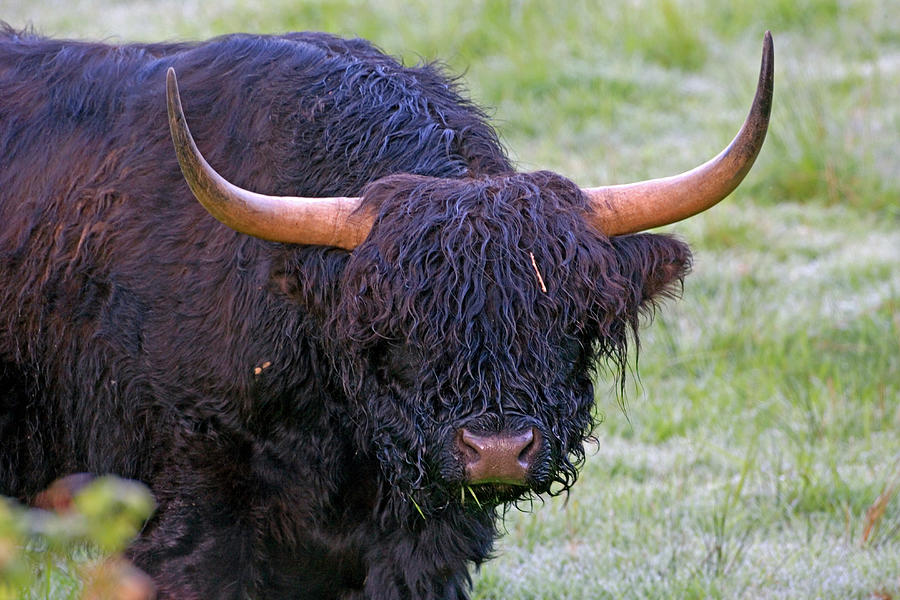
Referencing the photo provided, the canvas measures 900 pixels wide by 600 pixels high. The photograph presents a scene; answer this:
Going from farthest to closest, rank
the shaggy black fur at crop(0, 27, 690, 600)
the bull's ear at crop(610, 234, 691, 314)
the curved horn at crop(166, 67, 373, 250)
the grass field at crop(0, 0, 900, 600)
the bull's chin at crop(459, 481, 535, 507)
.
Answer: the grass field at crop(0, 0, 900, 600)
the bull's ear at crop(610, 234, 691, 314)
the shaggy black fur at crop(0, 27, 690, 600)
the bull's chin at crop(459, 481, 535, 507)
the curved horn at crop(166, 67, 373, 250)

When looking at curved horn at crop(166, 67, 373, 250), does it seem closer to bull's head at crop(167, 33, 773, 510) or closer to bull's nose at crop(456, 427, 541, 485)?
bull's head at crop(167, 33, 773, 510)

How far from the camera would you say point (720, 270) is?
6.99 meters

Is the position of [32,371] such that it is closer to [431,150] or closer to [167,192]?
[167,192]

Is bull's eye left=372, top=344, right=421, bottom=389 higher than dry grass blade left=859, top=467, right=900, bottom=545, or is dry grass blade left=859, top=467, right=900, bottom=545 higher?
bull's eye left=372, top=344, right=421, bottom=389

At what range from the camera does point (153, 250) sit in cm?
368

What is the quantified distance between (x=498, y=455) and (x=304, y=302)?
28.2 inches

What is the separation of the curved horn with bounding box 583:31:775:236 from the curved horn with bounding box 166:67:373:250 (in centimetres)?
63

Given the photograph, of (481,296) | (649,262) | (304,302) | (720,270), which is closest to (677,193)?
(649,262)

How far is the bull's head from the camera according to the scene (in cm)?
315

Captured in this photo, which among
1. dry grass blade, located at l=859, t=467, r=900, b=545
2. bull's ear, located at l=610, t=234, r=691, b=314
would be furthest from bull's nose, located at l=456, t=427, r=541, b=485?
dry grass blade, located at l=859, t=467, r=900, b=545

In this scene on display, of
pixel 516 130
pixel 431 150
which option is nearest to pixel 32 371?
pixel 431 150

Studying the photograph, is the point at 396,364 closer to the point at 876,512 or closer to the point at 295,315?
the point at 295,315

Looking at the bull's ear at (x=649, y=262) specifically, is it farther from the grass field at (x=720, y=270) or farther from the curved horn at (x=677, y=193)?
the grass field at (x=720, y=270)

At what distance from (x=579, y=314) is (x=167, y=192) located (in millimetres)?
1259
